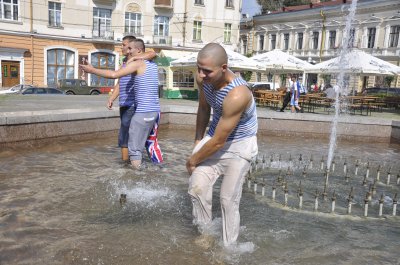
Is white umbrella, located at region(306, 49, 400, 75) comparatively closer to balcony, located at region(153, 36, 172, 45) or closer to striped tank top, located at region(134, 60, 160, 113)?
striped tank top, located at region(134, 60, 160, 113)

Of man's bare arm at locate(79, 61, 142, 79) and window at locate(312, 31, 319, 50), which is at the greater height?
window at locate(312, 31, 319, 50)

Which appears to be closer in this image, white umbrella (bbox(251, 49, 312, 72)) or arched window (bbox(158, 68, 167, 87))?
white umbrella (bbox(251, 49, 312, 72))

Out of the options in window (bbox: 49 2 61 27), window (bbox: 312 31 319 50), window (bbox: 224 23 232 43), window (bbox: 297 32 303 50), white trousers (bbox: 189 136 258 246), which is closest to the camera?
white trousers (bbox: 189 136 258 246)

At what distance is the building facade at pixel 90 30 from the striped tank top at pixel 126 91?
1180 inches

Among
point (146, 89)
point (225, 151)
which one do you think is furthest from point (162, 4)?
point (225, 151)

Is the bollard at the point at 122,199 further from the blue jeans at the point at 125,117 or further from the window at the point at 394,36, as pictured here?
the window at the point at 394,36

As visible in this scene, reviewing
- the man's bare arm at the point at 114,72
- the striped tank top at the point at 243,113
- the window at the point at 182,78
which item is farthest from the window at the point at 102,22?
the striped tank top at the point at 243,113

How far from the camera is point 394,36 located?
41.2m

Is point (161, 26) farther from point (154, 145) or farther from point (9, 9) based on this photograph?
point (154, 145)

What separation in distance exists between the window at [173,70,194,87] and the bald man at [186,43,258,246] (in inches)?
844

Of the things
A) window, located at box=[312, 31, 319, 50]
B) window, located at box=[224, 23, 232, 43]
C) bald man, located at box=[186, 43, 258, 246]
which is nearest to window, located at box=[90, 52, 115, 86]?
window, located at box=[224, 23, 232, 43]

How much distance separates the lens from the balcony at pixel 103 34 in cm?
3655

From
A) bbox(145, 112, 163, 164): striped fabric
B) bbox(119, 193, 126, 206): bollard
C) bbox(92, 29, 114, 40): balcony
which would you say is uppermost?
bbox(92, 29, 114, 40): balcony

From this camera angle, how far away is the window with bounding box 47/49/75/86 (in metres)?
35.2
